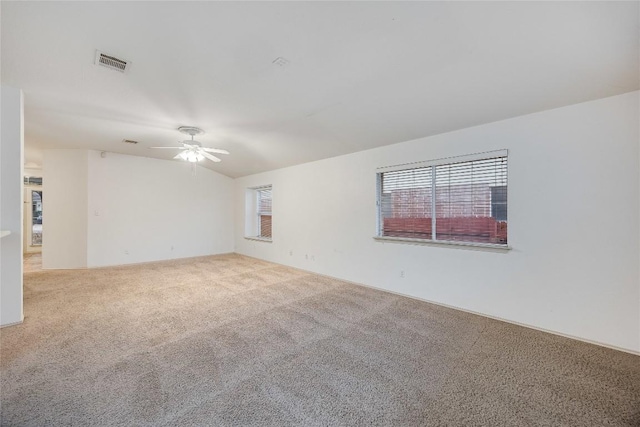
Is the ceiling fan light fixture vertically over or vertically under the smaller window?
over

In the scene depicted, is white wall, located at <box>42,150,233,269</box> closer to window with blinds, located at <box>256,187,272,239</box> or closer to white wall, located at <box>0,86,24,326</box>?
window with blinds, located at <box>256,187,272,239</box>

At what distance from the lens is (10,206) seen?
299cm

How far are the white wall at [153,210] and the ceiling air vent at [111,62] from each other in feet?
15.1

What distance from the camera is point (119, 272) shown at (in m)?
5.47

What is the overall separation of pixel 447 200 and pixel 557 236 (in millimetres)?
1259

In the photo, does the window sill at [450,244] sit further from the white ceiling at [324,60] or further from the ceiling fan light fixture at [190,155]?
the ceiling fan light fixture at [190,155]

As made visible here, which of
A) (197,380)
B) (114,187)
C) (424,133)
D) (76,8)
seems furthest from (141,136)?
(424,133)

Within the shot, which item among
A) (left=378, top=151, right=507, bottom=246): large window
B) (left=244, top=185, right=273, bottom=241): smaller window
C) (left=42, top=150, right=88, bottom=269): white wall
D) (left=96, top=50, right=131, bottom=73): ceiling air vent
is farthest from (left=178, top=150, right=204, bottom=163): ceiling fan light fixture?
(left=42, top=150, right=88, bottom=269): white wall

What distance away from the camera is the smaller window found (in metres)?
7.41

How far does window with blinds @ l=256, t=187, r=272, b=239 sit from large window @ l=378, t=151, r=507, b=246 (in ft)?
12.1

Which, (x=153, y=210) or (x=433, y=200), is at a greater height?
(x=433, y=200)

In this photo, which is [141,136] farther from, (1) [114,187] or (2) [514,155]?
(2) [514,155]

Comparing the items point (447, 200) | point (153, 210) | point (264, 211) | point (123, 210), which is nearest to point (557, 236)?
point (447, 200)

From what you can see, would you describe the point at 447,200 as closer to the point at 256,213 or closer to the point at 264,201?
the point at 264,201
